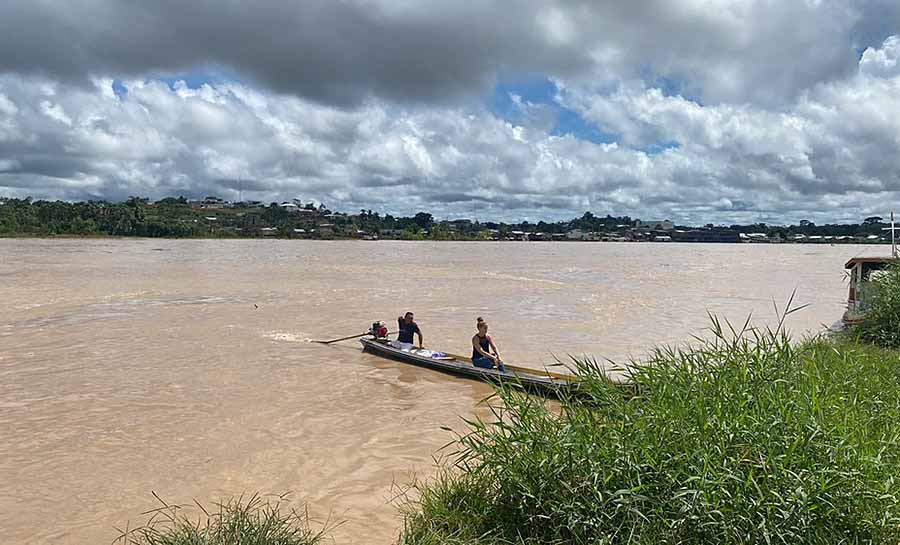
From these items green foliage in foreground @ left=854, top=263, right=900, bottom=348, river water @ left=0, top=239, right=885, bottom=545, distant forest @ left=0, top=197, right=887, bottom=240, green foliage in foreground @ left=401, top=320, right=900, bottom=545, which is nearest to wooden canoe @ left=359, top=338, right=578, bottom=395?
river water @ left=0, top=239, right=885, bottom=545

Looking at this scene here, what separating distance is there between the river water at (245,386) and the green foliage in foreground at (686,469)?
2.14m

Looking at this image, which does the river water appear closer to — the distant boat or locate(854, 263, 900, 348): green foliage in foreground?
the distant boat

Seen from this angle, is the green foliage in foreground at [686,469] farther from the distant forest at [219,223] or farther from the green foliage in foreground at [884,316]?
the distant forest at [219,223]

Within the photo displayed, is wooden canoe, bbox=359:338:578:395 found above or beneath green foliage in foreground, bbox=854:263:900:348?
beneath

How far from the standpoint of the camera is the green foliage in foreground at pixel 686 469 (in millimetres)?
4180

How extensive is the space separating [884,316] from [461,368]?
900 centimetres

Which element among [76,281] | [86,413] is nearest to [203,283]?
[76,281]

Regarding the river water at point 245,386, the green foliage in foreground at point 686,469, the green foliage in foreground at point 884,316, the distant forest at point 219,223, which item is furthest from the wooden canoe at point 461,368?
the distant forest at point 219,223

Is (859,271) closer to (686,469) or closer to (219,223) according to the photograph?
(686,469)

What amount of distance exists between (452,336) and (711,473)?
16.9m

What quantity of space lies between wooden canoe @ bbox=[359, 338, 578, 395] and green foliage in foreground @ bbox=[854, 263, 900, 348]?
273 inches

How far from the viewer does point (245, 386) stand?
543 inches

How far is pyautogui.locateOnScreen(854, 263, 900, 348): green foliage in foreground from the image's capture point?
43.4ft

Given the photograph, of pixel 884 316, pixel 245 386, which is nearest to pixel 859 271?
pixel 884 316
